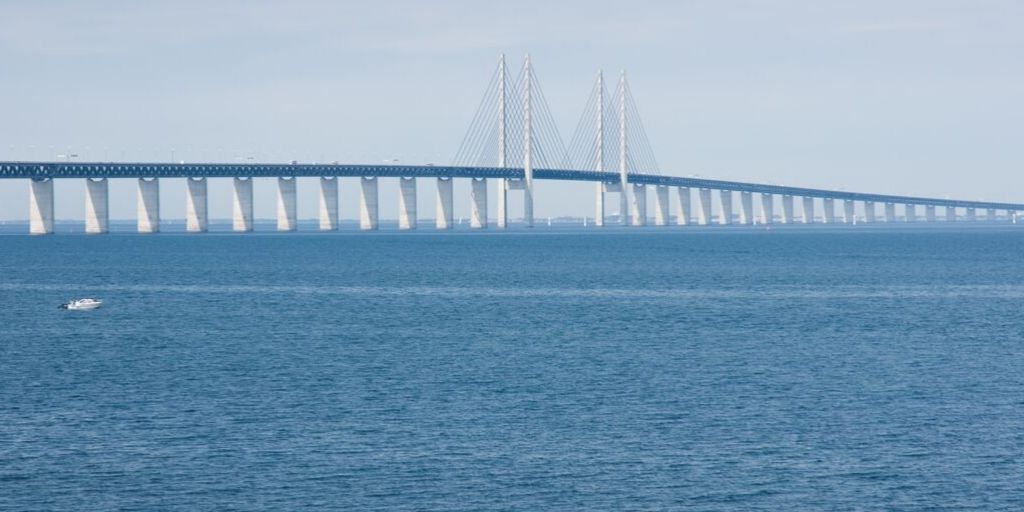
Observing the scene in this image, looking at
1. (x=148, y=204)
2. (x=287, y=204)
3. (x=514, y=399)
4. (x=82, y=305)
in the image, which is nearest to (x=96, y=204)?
(x=148, y=204)

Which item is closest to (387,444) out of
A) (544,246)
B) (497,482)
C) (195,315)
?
(497,482)

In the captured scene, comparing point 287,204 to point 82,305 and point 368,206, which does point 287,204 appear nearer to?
point 368,206

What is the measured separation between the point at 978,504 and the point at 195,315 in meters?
39.9

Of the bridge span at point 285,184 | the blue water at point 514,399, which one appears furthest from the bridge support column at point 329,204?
the blue water at point 514,399

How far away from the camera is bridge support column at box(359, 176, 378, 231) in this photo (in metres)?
175

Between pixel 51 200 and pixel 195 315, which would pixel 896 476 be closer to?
pixel 195 315

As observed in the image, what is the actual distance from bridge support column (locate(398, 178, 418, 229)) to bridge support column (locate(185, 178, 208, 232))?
20.6 metres

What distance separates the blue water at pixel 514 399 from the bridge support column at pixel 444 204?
101m

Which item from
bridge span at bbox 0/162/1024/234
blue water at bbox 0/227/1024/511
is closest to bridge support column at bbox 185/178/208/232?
bridge span at bbox 0/162/1024/234

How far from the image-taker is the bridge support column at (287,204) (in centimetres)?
16788

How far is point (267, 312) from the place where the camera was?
62875 mm

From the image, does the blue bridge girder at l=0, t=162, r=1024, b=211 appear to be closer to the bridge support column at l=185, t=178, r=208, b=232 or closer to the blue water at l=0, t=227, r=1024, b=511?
the bridge support column at l=185, t=178, r=208, b=232

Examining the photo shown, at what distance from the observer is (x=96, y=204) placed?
159 m

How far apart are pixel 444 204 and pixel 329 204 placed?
12.5 metres
